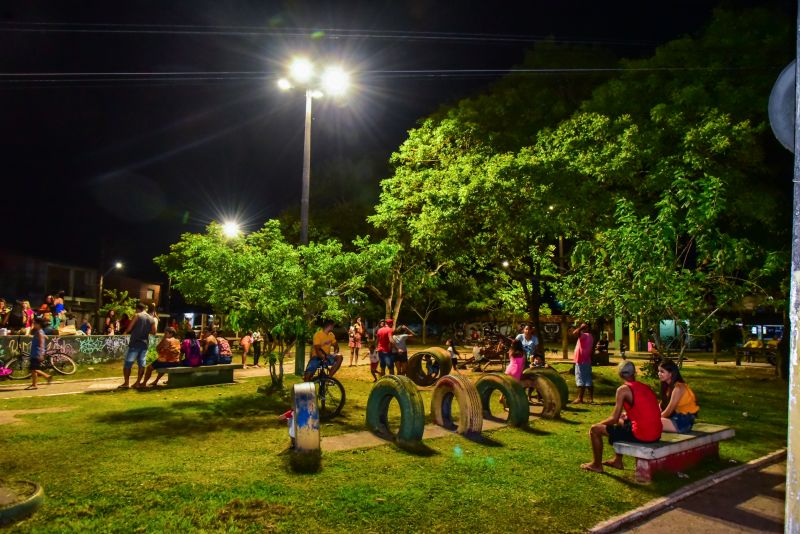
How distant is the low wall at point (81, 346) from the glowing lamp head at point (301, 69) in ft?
36.5

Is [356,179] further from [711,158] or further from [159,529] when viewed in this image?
[159,529]

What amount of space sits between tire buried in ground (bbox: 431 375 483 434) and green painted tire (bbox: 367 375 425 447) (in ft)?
2.98

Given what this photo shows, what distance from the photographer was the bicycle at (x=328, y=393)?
432 inches

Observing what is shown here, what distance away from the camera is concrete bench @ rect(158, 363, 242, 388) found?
14.8 meters

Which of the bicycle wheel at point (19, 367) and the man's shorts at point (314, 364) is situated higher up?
the man's shorts at point (314, 364)

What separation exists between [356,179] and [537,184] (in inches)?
801

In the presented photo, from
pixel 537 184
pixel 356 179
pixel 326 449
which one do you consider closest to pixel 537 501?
pixel 326 449

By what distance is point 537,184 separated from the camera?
16.5m

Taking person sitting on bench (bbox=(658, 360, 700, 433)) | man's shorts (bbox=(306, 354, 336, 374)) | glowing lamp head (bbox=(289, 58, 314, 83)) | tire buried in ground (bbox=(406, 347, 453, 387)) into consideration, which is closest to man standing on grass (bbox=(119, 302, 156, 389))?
man's shorts (bbox=(306, 354, 336, 374))

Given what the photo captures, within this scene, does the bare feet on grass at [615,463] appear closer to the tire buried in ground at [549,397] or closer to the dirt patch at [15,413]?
the tire buried in ground at [549,397]

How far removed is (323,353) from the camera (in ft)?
37.3

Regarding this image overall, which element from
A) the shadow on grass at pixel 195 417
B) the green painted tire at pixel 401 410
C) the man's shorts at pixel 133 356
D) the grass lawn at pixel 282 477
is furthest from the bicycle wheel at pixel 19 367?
the green painted tire at pixel 401 410

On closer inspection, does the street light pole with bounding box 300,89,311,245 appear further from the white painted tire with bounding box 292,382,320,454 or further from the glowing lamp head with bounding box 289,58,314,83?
the white painted tire with bounding box 292,382,320,454

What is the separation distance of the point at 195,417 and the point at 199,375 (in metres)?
5.02
